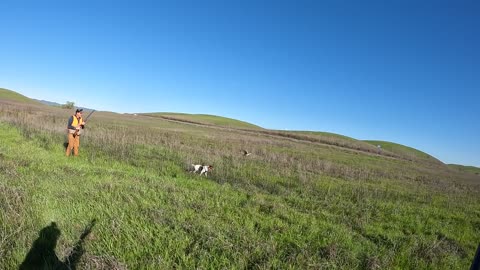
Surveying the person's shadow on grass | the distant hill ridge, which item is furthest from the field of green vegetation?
the distant hill ridge

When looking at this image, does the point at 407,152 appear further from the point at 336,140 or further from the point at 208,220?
the point at 208,220

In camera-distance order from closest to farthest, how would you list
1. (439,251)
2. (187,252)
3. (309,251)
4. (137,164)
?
(187,252)
(309,251)
(439,251)
(137,164)

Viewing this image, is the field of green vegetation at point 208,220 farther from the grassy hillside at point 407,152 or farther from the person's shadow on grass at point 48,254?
the grassy hillside at point 407,152

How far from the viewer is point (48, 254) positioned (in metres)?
5.54

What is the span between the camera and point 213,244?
240 inches

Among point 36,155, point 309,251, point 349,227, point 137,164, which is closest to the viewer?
point 309,251

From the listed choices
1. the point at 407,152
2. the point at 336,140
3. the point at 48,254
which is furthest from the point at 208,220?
the point at 407,152

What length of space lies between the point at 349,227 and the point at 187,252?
4.45m

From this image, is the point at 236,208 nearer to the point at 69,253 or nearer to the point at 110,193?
the point at 110,193

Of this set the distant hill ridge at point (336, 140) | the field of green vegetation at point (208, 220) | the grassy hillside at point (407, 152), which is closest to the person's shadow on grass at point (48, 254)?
the field of green vegetation at point (208, 220)

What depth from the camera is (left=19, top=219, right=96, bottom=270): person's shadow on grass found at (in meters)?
5.23

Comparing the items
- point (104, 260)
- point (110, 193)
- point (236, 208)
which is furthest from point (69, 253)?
point (236, 208)

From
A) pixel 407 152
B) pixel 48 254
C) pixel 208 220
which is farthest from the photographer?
pixel 407 152

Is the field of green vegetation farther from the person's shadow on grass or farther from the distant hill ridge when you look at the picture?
the distant hill ridge
